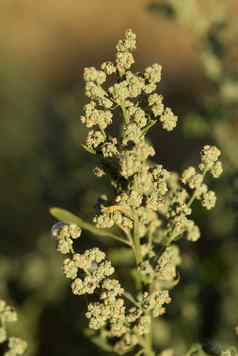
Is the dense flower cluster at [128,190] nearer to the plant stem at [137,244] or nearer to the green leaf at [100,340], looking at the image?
the plant stem at [137,244]

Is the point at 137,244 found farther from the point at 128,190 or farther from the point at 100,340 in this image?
the point at 100,340

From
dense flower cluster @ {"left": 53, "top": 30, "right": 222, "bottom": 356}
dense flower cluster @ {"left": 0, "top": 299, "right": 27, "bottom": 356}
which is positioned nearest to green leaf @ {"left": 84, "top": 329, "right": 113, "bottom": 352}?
dense flower cluster @ {"left": 53, "top": 30, "right": 222, "bottom": 356}

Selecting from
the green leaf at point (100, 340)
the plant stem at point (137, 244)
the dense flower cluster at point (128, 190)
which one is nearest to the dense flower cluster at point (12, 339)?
the dense flower cluster at point (128, 190)

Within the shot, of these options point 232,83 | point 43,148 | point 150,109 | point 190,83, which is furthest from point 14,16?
point 150,109

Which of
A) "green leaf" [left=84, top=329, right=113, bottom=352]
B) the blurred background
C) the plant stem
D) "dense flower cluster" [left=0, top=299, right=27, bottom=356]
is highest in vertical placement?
the blurred background

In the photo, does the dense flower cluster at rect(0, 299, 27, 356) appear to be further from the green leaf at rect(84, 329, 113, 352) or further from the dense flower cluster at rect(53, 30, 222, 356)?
the green leaf at rect(84, 329, 113, 352)

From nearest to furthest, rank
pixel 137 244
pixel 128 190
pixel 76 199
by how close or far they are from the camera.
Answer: pixel 128 190 < pixel 137 244 < pixel 76 199

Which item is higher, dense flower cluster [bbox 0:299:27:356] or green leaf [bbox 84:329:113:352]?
green leaf [bbox 84:329:113:352]

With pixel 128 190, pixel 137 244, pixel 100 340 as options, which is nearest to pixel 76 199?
pixel 100 340

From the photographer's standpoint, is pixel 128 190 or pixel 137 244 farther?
pixel 137 244

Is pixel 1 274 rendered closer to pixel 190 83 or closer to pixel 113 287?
pixel 113 287
